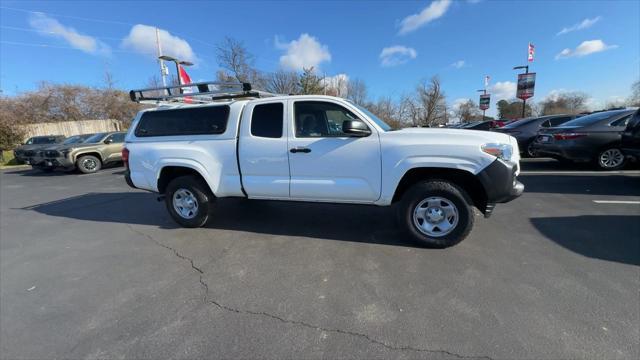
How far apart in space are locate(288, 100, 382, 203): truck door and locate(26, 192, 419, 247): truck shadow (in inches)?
23.8

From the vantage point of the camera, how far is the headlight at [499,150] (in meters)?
3.20

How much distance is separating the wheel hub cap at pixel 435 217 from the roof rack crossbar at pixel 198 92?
2.87m

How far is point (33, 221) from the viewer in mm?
5449

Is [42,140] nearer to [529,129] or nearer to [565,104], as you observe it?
[529,129]

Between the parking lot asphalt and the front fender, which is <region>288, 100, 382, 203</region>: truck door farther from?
the parking lot asphalt

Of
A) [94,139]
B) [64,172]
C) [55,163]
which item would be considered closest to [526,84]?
[94,139]

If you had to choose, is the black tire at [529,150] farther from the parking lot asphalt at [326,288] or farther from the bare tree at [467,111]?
the bare tree at [467,111]

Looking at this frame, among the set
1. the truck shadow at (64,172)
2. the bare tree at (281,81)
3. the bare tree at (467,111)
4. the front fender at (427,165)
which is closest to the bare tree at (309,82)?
the bare tree at (281,81)

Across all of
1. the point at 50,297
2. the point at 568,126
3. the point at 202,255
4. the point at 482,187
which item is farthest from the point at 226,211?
the point at 568,126

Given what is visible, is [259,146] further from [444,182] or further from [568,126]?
[568,126]

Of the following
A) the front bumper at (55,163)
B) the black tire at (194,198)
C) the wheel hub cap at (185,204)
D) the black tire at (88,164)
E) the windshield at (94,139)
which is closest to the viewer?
the black tire at (194,198)

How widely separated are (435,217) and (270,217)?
2672 millimetres

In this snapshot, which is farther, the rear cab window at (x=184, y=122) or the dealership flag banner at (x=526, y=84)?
the dealership flag banner at (x=526, y=84)

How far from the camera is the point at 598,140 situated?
698 cm
